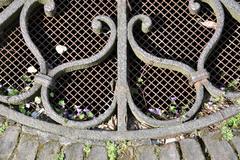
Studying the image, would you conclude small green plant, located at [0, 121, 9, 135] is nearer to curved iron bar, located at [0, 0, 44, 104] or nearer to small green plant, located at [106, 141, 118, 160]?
curved iron bar, located at [0, 0, 44, 104]

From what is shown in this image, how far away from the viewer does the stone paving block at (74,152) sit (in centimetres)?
312

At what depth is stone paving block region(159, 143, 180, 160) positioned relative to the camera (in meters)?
3.11

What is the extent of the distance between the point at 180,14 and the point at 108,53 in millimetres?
572

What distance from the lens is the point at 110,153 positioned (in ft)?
10.3

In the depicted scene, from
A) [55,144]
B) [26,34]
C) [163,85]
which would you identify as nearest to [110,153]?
[55,144]

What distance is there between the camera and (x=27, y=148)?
3.16 metres

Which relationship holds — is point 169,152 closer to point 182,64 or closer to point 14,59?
point 182,64

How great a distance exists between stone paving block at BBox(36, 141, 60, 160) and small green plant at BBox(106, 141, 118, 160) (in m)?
0.28

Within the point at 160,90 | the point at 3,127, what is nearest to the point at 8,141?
the point at 3,127

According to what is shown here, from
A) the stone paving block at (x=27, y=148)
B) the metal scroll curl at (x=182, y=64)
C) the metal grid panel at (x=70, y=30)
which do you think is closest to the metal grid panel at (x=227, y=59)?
the metal scroll curl at (x=182, y=64)

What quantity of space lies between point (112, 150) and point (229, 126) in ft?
2.24

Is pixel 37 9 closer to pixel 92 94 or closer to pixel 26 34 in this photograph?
pixel 26 34

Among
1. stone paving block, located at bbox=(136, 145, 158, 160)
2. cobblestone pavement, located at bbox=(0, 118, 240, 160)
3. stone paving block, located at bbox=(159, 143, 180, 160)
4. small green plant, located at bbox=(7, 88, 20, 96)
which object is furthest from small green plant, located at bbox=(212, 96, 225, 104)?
small green plant, located at bbox=(7, 88, 20, 96)

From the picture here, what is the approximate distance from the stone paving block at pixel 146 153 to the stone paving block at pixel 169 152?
0.04m
